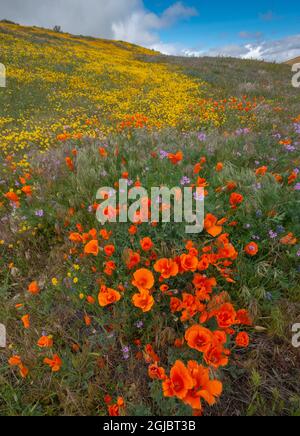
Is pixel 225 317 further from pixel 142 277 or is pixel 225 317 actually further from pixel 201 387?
pixel 142 277

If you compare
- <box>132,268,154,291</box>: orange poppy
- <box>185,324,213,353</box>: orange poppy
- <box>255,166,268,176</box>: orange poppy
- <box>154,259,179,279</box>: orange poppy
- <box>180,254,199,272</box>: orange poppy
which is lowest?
<box>185,324,213,353</box>: orange poppy

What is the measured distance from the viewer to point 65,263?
3.17m

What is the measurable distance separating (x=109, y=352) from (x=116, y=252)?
3.08 ft

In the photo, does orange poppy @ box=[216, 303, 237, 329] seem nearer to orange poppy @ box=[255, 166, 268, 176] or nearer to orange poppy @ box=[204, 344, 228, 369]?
orange poppy @ box=[204, 344, 228, 369]

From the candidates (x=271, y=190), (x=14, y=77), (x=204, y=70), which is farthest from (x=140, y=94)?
(x=271, y=190)

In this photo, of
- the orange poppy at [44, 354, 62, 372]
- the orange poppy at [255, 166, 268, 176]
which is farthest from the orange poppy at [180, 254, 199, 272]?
the orange poppy at [255, 166, 268, 176]

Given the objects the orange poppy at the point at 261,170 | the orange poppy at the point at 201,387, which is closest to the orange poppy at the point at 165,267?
the orange poppy at the point at 201,387

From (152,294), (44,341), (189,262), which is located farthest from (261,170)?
(44,341)

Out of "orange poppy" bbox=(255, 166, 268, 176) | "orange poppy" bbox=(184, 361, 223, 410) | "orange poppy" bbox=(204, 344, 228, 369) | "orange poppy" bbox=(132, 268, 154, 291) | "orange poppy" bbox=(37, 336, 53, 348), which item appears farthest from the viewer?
"orange poppy" bbox=(255, 166, 268, 176)

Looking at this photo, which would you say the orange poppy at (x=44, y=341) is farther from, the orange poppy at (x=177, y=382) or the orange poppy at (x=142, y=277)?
the orange poppy at (x=177, y=382)

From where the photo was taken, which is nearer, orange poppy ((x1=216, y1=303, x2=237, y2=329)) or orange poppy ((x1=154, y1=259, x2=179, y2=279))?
orange poppy ((x1=216, y1=303, x2=237, y2=329))

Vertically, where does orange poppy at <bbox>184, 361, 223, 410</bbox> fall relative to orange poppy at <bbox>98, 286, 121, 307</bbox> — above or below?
below

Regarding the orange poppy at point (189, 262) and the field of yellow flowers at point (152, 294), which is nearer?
the field of yellow flowers at point (152, 294)

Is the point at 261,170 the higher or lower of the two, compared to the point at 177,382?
higher
